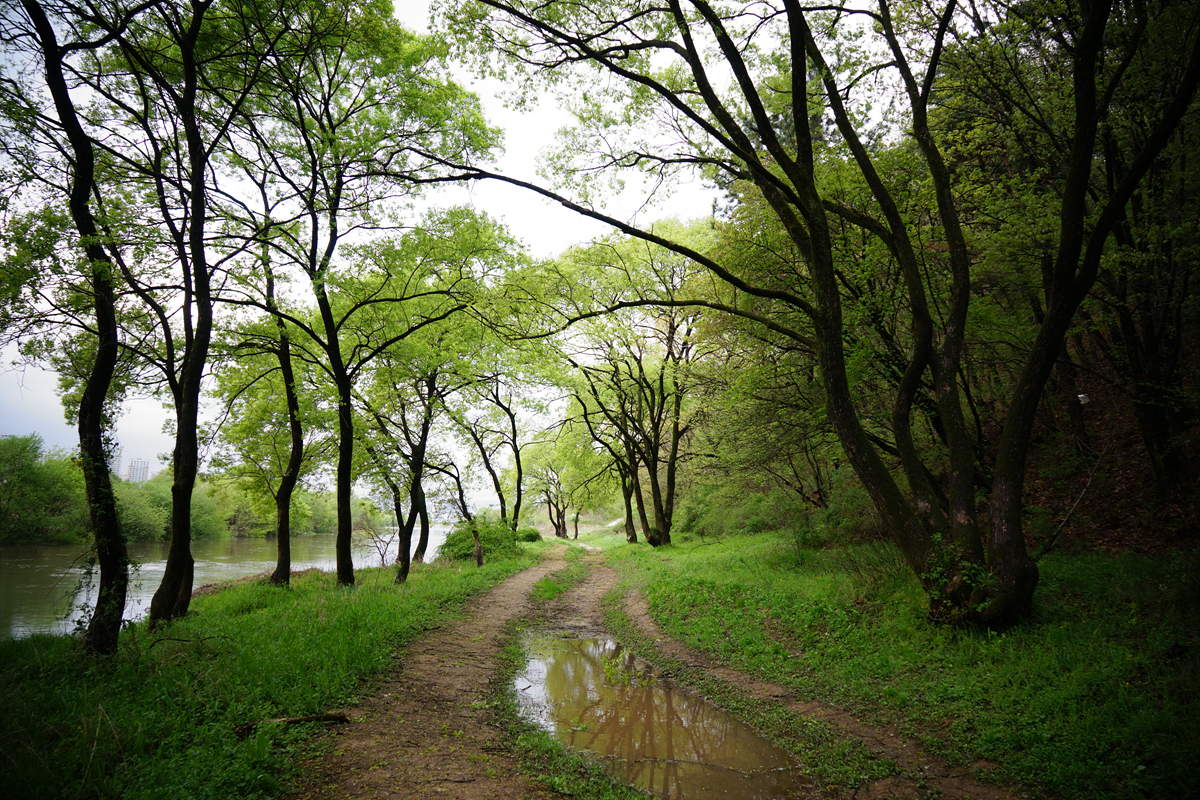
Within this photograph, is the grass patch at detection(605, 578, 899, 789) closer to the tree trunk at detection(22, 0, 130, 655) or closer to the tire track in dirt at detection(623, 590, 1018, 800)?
the tire track in dirt at detection(623, 590, 1018, 800)

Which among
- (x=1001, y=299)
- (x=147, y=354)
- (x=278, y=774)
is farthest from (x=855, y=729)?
(x=147, y=354)

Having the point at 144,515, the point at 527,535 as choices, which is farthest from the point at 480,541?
the point at 144,515

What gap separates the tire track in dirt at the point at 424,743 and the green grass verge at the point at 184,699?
12.2 inches

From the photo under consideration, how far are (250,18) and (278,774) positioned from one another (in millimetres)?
10157

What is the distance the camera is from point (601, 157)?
24.6 feet

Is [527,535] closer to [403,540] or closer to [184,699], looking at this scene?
[403,540]

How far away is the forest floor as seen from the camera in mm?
3775

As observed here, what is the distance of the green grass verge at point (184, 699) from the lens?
331cm

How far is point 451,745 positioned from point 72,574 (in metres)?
20.7

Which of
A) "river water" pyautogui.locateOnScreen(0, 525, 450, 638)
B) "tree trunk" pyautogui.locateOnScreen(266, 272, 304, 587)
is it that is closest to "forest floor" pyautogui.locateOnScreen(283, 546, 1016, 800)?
"river water" pyautogui.locateOnScreen(0, 525, 450, 638)

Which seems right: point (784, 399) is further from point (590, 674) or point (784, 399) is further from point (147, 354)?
point (147, 354)

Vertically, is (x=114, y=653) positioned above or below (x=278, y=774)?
above

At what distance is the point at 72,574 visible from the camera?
16734 millimetres

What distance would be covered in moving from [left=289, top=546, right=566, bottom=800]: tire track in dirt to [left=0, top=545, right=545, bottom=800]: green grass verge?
0.31 metres
